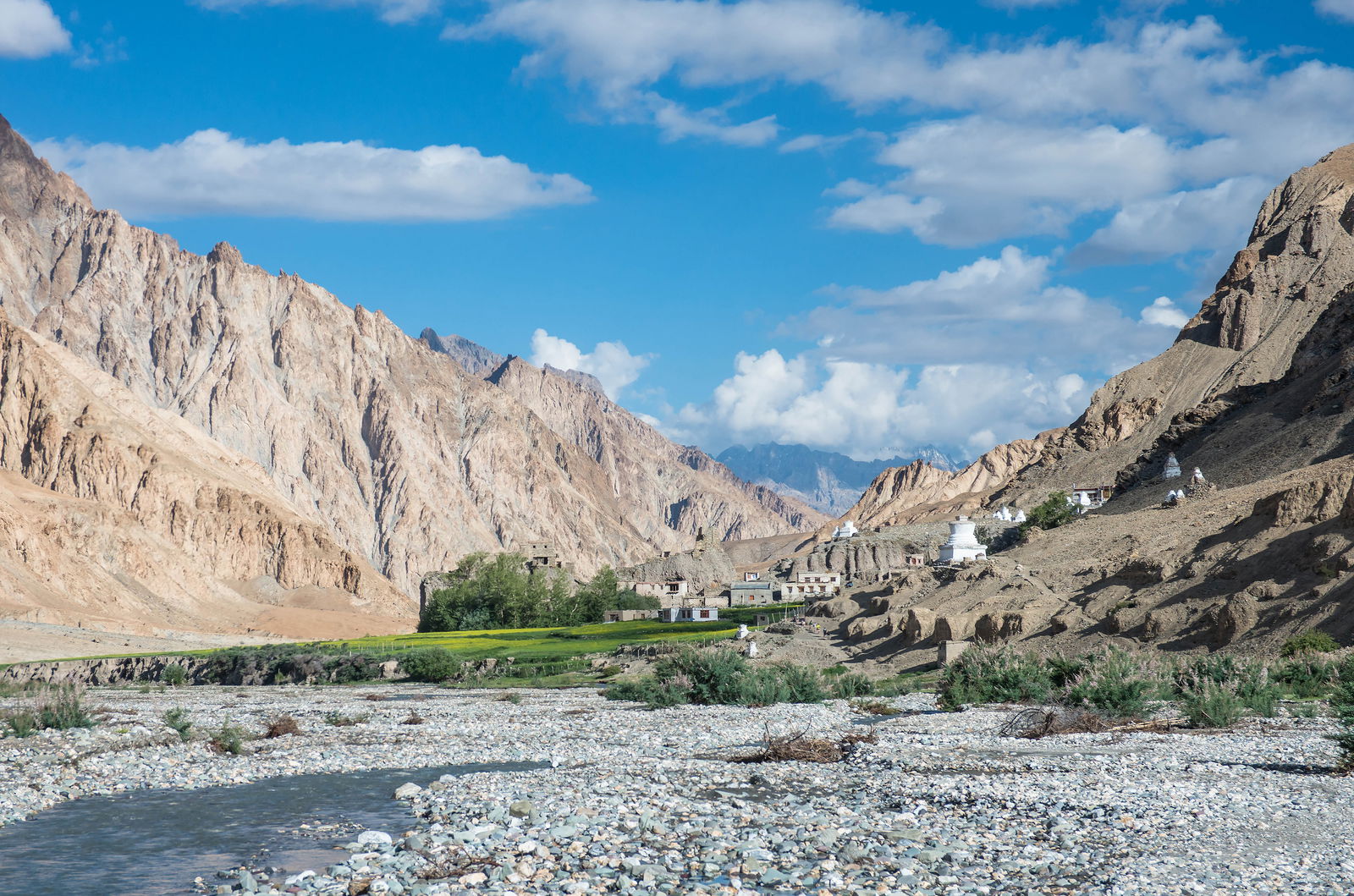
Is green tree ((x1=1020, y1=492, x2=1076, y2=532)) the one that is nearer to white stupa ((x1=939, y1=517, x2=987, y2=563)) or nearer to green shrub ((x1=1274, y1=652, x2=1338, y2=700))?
white stupa ((x1=939, y1=517, x2=987, y2=563))

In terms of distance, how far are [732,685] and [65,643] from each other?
60.0 meters

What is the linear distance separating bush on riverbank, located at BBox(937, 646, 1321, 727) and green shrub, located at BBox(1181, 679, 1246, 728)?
2cm

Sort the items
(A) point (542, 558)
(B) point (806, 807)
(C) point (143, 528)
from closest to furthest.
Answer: (B) point (806, 807) → (C) point (143, 528) → (A) point (542, 558)

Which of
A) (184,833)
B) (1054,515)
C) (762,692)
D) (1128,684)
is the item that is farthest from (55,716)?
(1054,515)

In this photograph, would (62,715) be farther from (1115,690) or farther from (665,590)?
(665,590)

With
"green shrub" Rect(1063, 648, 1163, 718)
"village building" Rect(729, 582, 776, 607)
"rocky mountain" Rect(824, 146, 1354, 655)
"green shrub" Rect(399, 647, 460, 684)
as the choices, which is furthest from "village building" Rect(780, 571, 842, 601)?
"green shrub" Rect(1063, 648, 1163, 718)

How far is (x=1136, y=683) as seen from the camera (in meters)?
23.4

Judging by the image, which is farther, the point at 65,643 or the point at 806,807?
the point at 65,643

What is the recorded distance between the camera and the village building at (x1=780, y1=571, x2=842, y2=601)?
10788cm

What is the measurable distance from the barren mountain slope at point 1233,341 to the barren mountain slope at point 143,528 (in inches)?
2857

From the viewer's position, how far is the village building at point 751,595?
10622 centimetres

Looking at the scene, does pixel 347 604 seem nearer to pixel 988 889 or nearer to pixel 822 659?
pixel 822 659

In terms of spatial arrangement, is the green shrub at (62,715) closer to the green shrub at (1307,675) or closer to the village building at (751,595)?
the green shrub at (1307,675)

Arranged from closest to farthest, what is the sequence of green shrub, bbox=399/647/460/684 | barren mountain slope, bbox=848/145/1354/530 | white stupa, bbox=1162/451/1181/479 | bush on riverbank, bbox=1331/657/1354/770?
bush on riverbank, bbox=1331/657/1354/770 < green shrub, bbox=399/647/460/684 < white stupa, bbox=1162/451/1181/479 < barren mountain slope, bbox=848/145/1354/530
